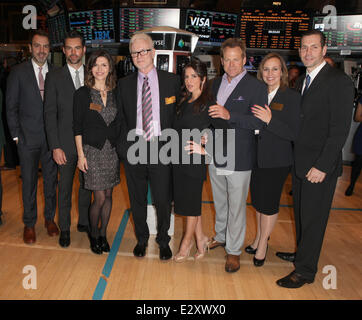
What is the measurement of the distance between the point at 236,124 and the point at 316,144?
564mm

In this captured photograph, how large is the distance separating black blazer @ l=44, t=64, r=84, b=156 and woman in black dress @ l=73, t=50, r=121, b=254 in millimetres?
230

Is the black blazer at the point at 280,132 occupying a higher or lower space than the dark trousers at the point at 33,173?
higher

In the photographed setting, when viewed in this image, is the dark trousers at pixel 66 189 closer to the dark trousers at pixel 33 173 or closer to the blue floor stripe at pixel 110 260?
the dark trousers at pixel 33 173

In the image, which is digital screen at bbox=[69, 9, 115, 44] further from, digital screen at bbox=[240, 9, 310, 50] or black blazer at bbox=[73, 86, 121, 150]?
black blazer at bbox=[73, 86, 121, 150]

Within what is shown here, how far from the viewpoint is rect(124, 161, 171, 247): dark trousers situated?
2565 mm

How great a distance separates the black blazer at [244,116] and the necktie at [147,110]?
1.87 ft

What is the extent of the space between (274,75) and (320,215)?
1.07 metres

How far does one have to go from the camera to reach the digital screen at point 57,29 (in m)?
5.25

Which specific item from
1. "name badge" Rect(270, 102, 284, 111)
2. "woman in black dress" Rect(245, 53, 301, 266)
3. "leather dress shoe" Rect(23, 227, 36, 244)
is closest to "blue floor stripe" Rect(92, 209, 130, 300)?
"leather dress shoe" Rect(23, 227, 36, 244)

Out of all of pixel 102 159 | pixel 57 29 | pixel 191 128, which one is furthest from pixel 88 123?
pixel 57 29

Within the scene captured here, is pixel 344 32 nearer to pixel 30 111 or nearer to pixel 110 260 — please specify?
pixel 30 111

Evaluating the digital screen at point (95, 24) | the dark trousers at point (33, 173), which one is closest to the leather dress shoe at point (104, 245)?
the dark trousers at point (33, 173)

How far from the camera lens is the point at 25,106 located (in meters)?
2.86

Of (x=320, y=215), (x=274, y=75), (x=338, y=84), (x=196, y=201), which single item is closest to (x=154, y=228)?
(x=196, y=201)
